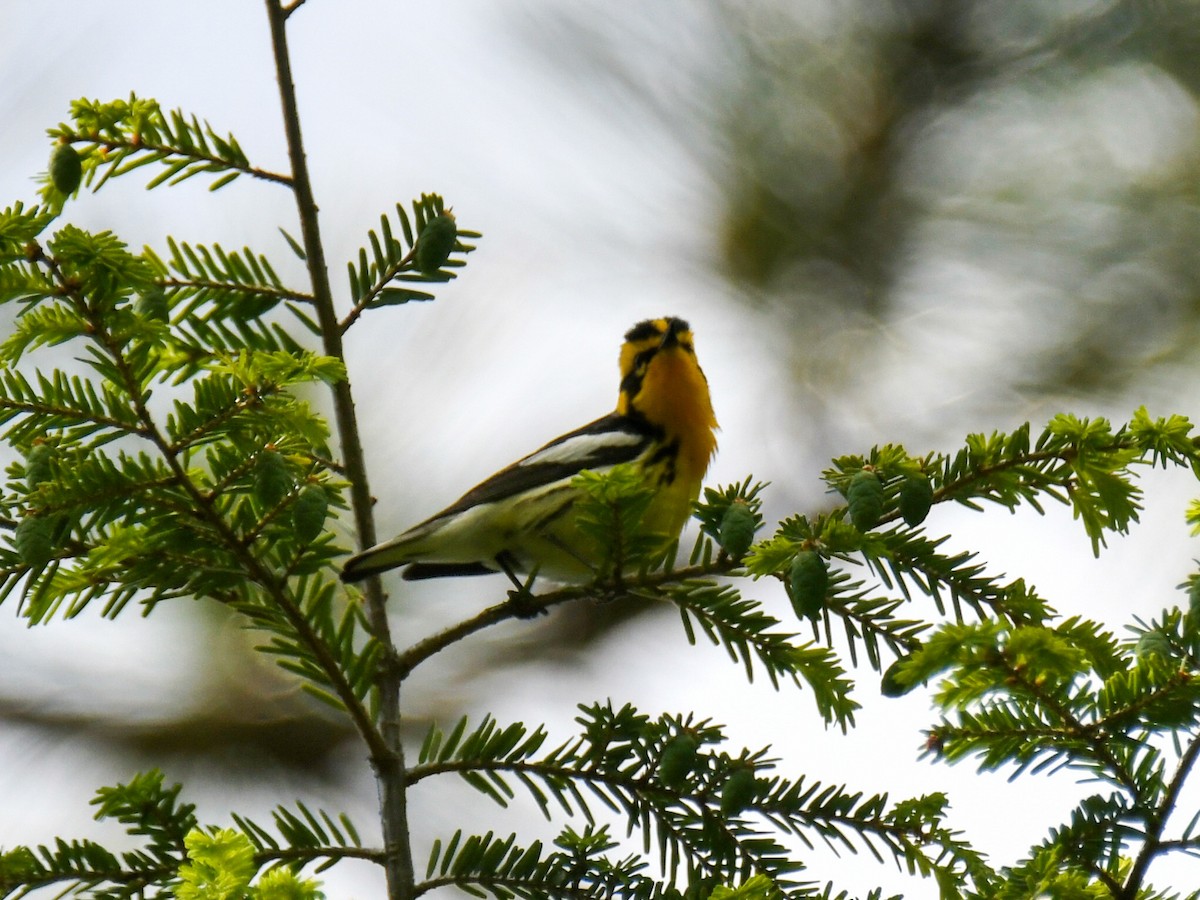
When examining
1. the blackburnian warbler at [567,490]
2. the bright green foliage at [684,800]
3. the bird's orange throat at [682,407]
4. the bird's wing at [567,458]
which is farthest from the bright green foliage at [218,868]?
the bird's orange throat at [682,407]

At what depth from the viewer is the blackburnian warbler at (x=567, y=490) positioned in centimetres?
331

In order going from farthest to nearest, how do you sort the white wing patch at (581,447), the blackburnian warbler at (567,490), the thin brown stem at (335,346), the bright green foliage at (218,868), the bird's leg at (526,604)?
1. the white wing patch at (581,447)
2. the blackburnian warbler at (567,490)
3. the bird's leg at (526,604)
4. the thin brown stem at (335,346)
5. the bright green foliage at (218,868)

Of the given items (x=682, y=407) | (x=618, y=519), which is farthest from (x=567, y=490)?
(x=618, y=519)

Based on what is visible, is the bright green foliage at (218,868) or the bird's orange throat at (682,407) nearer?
the bright green foliage at (218,868)

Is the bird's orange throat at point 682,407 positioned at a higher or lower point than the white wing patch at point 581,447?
higher

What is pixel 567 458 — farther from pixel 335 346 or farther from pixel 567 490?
pixel 335 346

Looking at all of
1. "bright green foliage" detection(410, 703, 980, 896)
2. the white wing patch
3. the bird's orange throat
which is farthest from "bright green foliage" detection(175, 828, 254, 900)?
the bird's orange throat

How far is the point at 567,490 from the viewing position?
3.33 meters

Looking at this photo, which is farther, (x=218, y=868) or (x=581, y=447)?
(x=581, y=447)

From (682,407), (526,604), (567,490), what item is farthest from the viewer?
(682,407)

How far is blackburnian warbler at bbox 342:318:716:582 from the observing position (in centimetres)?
331

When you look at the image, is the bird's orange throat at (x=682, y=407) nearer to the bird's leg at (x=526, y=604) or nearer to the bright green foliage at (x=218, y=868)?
the bird's leg at (x=526, y=604)

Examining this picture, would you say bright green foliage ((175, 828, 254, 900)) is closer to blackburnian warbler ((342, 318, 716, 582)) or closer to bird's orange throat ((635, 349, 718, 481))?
blackburnian warbler ((342, 318, 716, 582))

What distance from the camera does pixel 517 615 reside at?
2498mm
